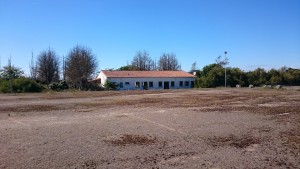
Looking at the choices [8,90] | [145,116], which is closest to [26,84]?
[8,90]

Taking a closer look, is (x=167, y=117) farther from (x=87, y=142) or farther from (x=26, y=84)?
(x=26, y=84)

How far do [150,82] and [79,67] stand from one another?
14429 mm

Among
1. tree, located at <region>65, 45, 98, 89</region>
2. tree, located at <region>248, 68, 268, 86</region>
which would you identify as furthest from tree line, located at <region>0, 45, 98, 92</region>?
tree, located at <region>248, 68, 268, 86</region>

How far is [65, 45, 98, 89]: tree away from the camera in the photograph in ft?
207

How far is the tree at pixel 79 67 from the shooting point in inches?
2485

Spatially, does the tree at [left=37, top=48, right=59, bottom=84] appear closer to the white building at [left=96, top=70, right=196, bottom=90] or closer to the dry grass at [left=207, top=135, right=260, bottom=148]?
the white building at [left=96, top=70, right=196, bottom=90]

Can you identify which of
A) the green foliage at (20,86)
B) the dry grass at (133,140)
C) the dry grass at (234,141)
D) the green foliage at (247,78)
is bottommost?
the dry grass at (234,141)

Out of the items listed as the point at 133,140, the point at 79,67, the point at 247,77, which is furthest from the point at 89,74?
the point at 133,140

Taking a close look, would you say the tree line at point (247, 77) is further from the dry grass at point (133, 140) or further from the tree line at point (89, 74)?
the dry grass at point (133, 140)

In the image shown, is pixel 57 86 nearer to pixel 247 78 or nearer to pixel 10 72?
pixel 10 72

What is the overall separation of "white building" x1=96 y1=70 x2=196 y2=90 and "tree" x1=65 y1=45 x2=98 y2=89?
2920 millimetres

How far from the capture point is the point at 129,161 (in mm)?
7688

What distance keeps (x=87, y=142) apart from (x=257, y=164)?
15.7 feet

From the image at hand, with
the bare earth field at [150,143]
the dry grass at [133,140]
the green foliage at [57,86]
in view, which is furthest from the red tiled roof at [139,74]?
the dry grass at [133,140]
